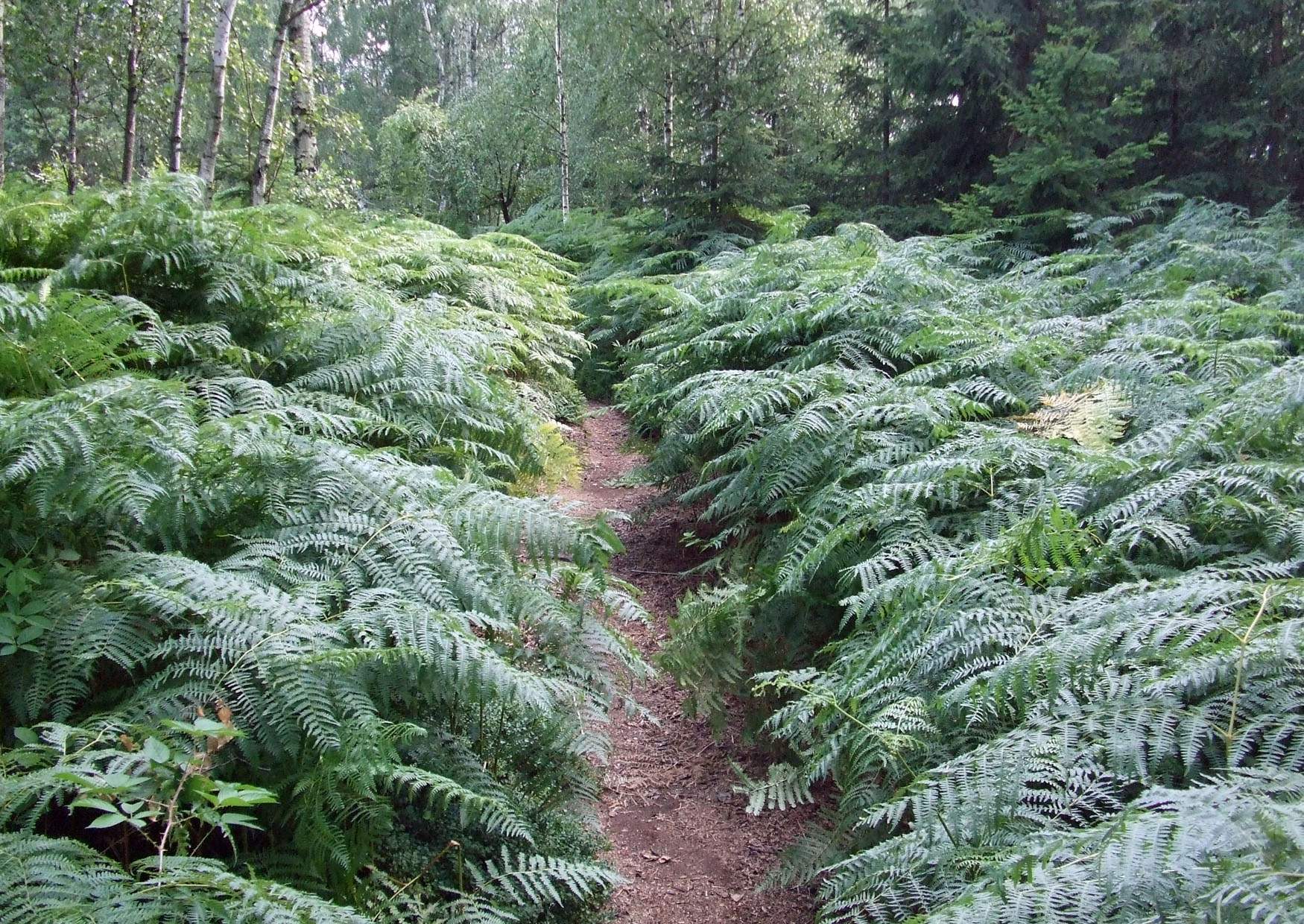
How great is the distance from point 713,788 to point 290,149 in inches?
431

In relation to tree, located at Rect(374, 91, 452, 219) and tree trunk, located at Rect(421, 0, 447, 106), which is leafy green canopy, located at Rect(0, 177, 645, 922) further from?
tree trunk, located at Rect(421, 0, 447, 106)

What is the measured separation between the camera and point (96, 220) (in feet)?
14.4

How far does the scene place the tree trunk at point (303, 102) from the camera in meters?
9.55

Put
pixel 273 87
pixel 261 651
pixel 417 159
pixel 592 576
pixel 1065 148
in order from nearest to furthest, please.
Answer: pixel 261 651 < pixel 592 576 < pixel 273 87 < pixel 1065 148 < pixel 417 159

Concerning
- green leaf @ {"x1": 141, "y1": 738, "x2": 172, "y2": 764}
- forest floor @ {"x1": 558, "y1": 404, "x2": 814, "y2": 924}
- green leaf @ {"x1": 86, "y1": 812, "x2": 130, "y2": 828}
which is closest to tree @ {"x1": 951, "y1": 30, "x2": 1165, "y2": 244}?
forest floor @ {"x1": 558, "y1": 404, "x2": 814, "y2": 924}

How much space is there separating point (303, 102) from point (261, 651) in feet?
31.1

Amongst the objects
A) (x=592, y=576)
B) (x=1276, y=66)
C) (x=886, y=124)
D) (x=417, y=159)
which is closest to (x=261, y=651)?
(x=592, y=576)

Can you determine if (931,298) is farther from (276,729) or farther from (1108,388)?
(276,729)

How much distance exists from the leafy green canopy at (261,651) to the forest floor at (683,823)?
0.37 m

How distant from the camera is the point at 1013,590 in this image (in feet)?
8.86

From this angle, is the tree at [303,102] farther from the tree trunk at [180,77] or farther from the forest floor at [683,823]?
the forest floor at [683,823]

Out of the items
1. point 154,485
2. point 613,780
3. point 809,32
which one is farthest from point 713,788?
point 809,32

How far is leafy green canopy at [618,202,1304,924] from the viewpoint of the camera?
1724 millimetres

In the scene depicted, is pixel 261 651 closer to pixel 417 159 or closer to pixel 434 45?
pixel 417 159
